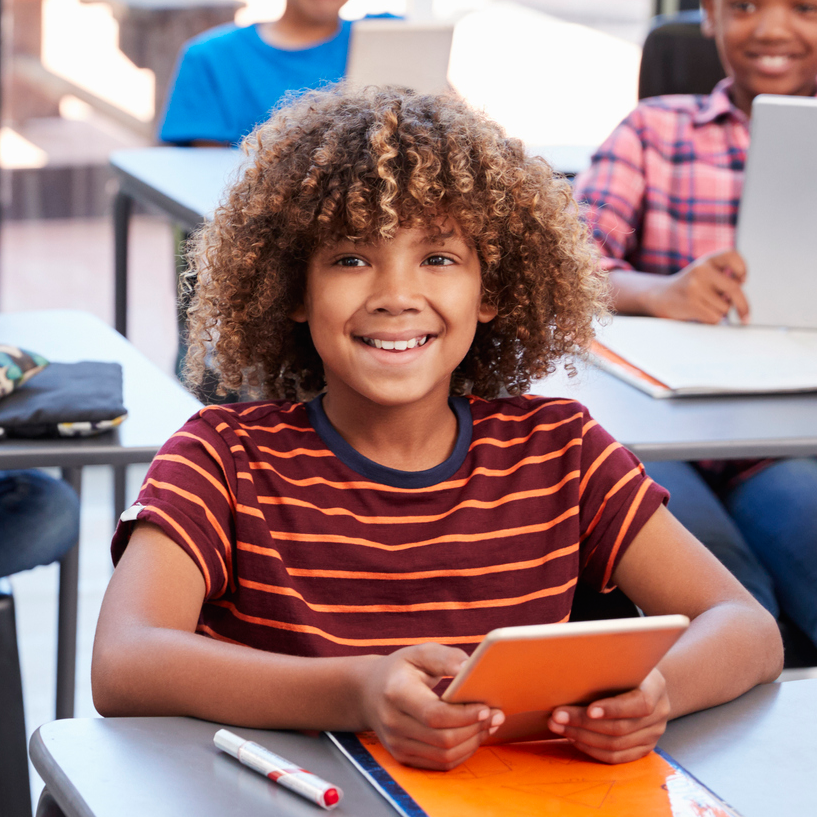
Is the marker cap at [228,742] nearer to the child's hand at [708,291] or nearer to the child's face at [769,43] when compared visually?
the child's hand at [708,291]

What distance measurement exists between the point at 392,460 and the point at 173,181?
3.98 feet

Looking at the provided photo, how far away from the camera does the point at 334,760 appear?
2.49 feet

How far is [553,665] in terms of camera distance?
700 millimetres

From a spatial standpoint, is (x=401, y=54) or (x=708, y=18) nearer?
(x=708, y=18)

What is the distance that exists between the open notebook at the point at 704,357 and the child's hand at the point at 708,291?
0.06ft

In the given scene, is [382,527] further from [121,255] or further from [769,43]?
[121,255]

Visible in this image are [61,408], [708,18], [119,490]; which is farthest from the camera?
[119,490]

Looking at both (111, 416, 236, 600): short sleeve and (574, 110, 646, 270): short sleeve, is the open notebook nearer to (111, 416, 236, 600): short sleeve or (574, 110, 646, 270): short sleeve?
(574, 110, 646, 270): short sleeve

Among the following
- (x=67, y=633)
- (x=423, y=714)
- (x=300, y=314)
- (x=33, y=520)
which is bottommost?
(x=67, y=633)

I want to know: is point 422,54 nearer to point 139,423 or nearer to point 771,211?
point 771,211

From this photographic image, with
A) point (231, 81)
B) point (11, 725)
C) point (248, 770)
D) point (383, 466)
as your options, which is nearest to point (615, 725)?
point (248, 770)

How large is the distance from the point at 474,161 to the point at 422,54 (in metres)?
1.09

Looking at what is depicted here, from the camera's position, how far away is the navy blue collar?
3.36 ft

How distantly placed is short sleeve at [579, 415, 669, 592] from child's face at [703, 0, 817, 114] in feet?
3.33
